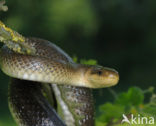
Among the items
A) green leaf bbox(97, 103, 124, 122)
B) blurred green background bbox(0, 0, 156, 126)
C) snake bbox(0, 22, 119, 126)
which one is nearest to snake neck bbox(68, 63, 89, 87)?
snake bbox(0, 22, 119, 126)

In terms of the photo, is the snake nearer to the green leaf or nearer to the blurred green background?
the green leaf

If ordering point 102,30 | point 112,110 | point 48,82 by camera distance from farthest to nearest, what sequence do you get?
point 102,30
point 112,110
point 48,82

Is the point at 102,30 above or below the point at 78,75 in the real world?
above

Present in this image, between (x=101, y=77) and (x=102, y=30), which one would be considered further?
(x=102, y=30)

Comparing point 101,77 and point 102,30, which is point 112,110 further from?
point 102,30

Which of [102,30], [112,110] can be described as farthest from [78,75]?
[102,30]

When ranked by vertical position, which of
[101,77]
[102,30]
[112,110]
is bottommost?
[112,110]

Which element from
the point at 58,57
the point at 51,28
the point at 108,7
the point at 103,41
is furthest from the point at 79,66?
the point at 103,41

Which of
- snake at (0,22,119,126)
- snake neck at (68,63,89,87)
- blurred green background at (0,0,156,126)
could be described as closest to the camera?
snake at (0,22,119,126)
